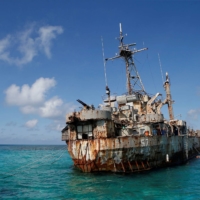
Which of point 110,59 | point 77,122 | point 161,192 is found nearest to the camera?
point 161,192

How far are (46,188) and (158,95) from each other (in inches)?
815

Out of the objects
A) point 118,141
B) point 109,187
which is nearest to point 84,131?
point 118,141

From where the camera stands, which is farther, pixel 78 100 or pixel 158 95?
pixel 158 95

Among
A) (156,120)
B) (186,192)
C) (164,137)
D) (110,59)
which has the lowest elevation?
(186,192)

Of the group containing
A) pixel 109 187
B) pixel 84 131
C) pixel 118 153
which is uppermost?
pixel 84 131

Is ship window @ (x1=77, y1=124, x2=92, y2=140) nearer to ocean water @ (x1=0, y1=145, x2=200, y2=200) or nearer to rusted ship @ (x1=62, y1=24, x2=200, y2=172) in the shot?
rusted ship @ (x1=62, y1=24, x2=200, y2=172)

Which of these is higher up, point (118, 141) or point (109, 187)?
point (118, 141)

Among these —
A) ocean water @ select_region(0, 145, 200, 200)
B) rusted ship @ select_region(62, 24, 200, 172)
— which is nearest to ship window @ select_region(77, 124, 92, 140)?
rusted ship @ select_region(62, 24, 200, 172)

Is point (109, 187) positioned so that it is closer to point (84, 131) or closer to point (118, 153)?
point (118, 153)

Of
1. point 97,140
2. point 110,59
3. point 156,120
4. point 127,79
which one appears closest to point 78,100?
point 97,140

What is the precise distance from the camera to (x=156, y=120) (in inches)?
937

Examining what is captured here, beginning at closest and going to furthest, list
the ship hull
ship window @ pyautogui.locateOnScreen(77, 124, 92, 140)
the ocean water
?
the ocean water
the ship hull
ship window @ pyautogui.locateOnScreen(77, 124, 92, 140)

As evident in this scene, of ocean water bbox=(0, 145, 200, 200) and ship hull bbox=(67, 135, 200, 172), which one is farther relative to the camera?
ship hull bbox=(67, 135, 200, 172)

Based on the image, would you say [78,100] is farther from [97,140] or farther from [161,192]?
[161,192]
